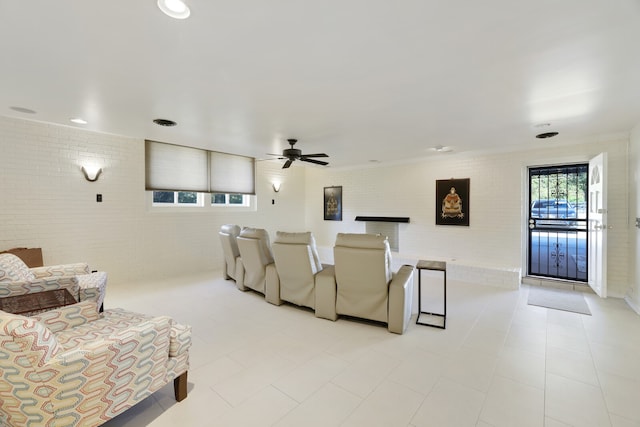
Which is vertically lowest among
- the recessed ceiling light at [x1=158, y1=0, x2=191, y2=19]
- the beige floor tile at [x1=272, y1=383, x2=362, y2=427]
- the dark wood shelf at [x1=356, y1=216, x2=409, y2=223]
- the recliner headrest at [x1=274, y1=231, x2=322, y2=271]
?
the beige floor tile at [x1=272, y1=383, x2=362, y2=427]

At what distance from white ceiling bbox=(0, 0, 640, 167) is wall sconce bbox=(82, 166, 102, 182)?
0.81 meters

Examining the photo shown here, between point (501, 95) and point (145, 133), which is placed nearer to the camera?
point (501, 95)

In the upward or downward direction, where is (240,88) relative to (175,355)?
upward

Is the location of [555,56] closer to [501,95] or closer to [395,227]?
[501,95]

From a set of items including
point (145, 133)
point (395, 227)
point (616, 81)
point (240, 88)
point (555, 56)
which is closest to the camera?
point (555, 56)

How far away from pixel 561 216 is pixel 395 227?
9.98ft

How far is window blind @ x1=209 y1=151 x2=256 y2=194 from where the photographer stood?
596 cm

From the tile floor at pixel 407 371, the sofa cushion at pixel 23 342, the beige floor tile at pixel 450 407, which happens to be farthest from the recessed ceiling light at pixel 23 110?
the beige floor tile at pixel 450 407

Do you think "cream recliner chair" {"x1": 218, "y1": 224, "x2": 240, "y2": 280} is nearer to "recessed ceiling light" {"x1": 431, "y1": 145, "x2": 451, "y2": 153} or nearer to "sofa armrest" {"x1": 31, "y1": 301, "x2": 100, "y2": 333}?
"sofa armrest" {"x1": 31, "y1": 301, "x2": 100, "y2": 333}

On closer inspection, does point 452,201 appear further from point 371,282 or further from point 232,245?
point 232,245

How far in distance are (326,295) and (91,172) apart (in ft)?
13.7

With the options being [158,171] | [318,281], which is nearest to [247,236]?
[318,281]

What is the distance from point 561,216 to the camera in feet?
A: 16.5

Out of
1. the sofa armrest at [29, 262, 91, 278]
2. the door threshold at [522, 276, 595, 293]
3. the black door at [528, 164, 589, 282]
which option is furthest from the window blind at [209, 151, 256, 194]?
the door threshold at [522, 276, 595, 293]
